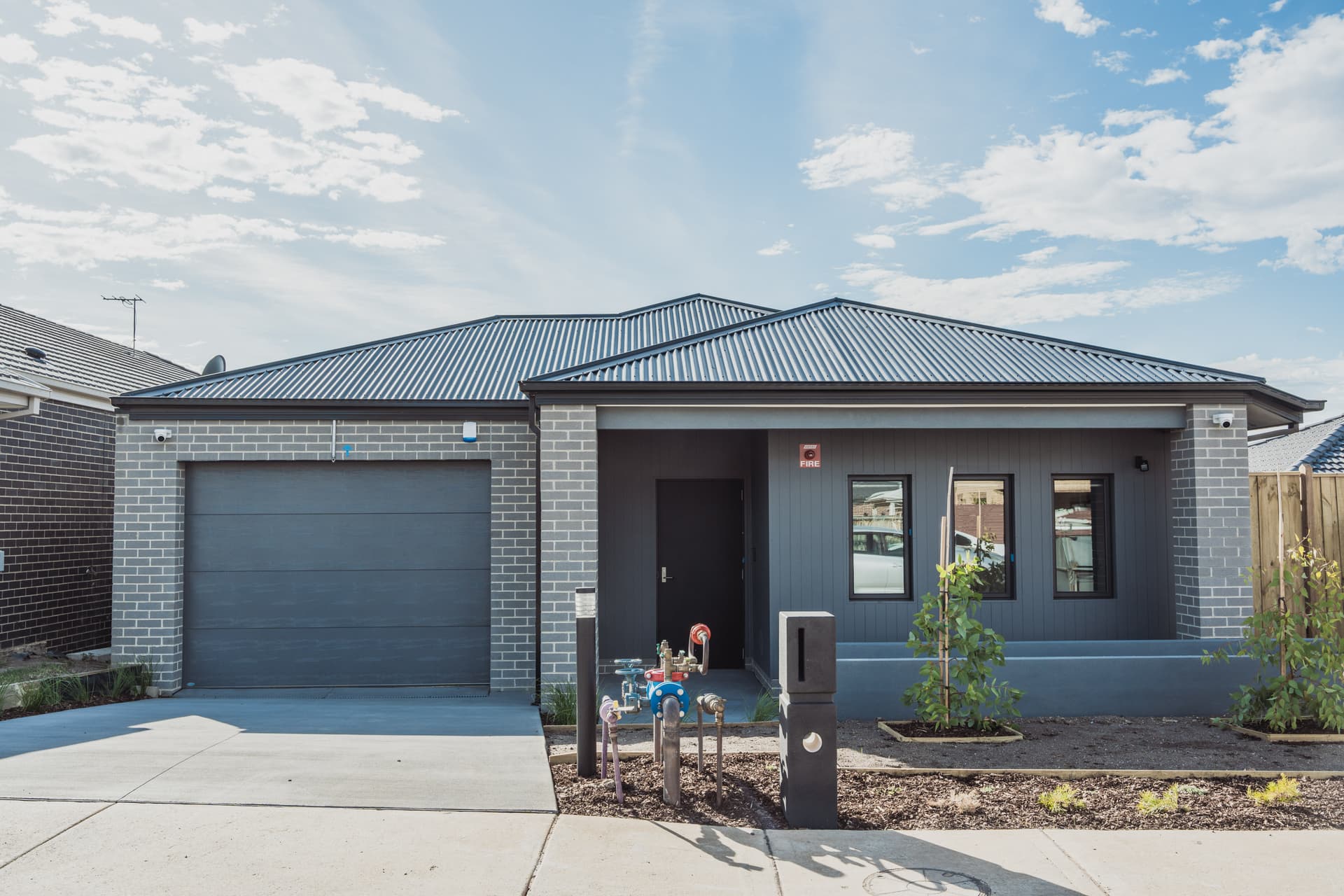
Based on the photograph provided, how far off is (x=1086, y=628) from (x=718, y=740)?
6.16 m

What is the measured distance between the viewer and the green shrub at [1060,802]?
19.2ft

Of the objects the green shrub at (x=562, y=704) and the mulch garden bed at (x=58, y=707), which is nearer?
the green shrub at (x=562, y=704)

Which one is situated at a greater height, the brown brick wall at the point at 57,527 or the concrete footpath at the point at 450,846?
the brown brick wall at the point at 57,527

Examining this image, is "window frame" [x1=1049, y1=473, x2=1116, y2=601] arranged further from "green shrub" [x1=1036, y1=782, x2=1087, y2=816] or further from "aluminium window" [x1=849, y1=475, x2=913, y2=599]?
"green shrub" [x1=1036, y1=782, x2=1087, y2=816]

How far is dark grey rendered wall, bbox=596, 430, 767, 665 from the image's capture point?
37.4 feet

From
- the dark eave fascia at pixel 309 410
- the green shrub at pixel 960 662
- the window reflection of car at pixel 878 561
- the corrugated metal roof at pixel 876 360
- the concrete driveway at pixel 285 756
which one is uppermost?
the corrugated metal roof at pixel 876 360

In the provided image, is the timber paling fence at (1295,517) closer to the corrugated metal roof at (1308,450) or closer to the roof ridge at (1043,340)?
the roof ridge at (1043,340)

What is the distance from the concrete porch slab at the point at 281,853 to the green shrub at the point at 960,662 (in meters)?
3.92

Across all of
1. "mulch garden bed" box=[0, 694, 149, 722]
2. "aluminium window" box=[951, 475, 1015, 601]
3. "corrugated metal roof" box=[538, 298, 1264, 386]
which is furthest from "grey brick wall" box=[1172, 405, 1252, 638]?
"mulch garden bed" box=[0, 694, 149, 722]

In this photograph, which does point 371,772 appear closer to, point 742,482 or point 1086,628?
point 742,482

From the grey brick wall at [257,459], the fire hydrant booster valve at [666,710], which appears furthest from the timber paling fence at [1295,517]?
the grey brick wall at [257,459]

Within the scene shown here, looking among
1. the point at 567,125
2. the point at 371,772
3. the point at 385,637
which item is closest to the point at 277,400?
the point at 385,637

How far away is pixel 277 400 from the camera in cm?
1009

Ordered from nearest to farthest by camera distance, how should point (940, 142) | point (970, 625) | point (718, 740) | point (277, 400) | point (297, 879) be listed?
point (297, 879) < point (718, 740) < point (970, 625) < point (277, 400) < point (940, 142)
